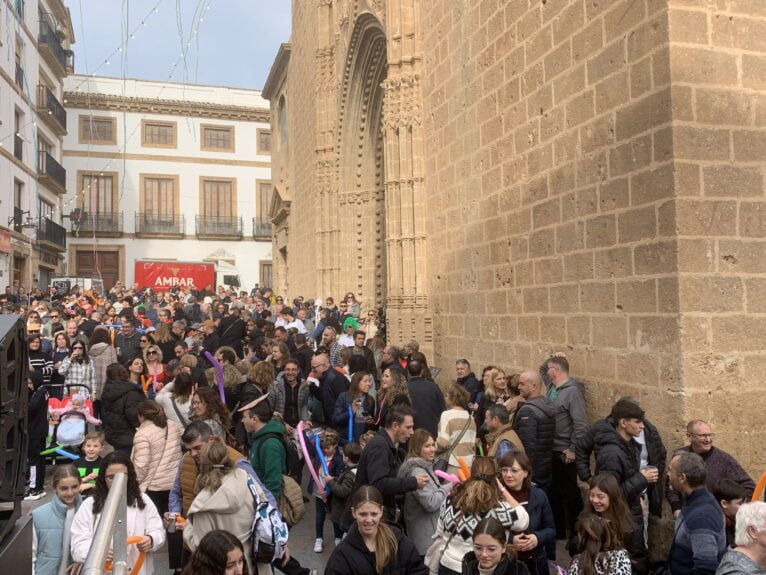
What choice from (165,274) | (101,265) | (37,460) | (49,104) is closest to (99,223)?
(101,265)

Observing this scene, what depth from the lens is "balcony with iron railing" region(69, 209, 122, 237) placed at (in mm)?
32125

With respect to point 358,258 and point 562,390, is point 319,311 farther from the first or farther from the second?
point 562,390

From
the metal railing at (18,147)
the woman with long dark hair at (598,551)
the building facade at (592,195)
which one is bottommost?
the woman with long dark hair at (598,551)

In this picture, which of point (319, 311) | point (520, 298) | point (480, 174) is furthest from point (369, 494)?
point (319, 311)

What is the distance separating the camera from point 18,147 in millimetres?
22547

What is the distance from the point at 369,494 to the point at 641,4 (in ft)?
14.2

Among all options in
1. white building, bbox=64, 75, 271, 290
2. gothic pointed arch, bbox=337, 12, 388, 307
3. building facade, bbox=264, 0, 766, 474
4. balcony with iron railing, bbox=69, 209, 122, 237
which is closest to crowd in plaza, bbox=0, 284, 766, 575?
building facade, bbox=264, 0, 766, 474

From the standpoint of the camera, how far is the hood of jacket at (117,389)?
5.97 m

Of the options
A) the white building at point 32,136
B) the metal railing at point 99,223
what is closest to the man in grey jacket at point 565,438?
the white building at point 32,136

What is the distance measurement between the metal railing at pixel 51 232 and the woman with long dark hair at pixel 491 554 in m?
26.2

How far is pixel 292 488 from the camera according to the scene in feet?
15.1

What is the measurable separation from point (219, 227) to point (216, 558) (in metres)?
33.4

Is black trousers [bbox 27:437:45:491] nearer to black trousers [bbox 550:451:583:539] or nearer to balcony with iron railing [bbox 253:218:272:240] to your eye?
black trousers [bbox 550:451:583:539]

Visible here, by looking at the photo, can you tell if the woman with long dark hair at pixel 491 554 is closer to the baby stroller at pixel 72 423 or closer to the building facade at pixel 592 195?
the building facade at pixel 592 195
